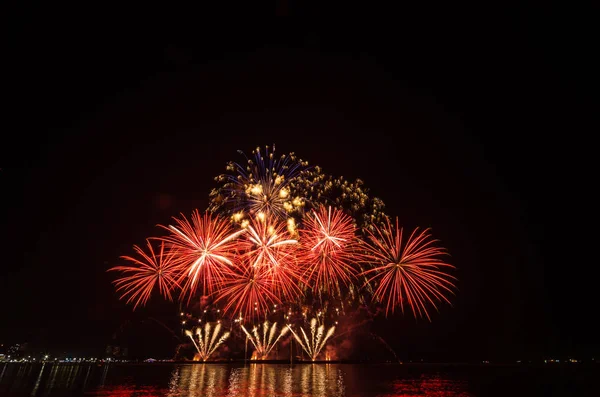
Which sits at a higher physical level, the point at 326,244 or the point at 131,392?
the point at 326,244

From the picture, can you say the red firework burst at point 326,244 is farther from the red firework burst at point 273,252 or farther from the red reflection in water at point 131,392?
the red reflection in water at point 131,392

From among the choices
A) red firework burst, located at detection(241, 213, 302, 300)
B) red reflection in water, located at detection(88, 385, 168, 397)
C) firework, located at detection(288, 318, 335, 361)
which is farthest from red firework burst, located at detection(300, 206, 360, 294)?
firework, located at detection(288, 318, 335, 361)

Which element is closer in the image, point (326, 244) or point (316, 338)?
point (326, 244)

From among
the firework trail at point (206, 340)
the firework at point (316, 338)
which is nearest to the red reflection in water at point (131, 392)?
the firework at point (316, 338)

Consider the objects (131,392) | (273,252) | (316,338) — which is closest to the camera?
(131,392)

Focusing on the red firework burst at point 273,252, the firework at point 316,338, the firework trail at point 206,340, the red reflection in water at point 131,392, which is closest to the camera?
the red reflection in water at point 131,392

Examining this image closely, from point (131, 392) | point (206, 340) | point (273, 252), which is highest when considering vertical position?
point (273, 252)

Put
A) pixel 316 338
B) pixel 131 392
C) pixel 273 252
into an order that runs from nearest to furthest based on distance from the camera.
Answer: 1. pixel 131 392
2. pixel 273 252
3. pixel 316 338

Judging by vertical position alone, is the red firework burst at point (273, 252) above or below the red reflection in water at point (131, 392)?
above

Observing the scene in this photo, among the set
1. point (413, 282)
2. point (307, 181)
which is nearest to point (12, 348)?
point (307, 181)

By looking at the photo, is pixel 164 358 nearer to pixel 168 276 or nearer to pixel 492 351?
pixel 168 276

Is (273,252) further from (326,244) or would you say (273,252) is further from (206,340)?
(206,340)

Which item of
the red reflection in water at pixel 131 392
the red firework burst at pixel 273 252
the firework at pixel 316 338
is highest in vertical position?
the red firework burst at pixel 273 252

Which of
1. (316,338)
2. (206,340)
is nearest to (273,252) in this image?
(316,338)
